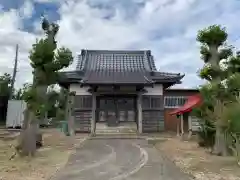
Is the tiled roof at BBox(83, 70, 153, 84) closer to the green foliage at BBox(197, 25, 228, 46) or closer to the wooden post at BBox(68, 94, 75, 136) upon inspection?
the wooden post at BBox(68, 94, 75, 136)

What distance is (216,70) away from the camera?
10.7 meters

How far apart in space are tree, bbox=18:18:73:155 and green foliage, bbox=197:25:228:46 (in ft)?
16.8

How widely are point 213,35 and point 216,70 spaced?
1255 mm

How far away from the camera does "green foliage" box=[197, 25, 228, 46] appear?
10453mm

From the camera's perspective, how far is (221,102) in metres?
10.7

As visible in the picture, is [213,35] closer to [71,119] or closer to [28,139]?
[28,139]

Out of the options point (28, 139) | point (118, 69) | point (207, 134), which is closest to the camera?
point (28, 139)

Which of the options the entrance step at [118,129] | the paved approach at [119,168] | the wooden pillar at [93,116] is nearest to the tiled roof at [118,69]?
the wooden pillar at [93,116]

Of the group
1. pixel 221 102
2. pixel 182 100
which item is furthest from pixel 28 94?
pixel 182 100

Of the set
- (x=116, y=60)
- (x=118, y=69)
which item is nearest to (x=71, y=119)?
(x=118, y=69)

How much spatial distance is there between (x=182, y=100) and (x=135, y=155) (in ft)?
51.0

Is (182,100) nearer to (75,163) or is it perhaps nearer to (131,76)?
(131,76)

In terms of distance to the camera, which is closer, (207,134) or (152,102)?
(207,134)

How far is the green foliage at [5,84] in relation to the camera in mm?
34647
